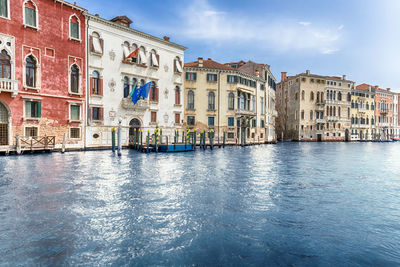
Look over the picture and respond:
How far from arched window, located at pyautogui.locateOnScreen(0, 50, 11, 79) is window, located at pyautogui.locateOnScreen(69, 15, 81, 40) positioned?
519 centimetres

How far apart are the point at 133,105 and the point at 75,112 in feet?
17.6

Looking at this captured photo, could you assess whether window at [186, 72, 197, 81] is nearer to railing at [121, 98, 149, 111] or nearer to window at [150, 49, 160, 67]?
window at [150, 49, 160, 67]

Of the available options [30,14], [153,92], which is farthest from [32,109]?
[153,92]

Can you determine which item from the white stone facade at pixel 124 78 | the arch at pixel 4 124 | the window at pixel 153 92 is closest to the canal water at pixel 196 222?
the arch at pixel 4 124

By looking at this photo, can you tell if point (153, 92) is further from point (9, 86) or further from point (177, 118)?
point (9, 86)

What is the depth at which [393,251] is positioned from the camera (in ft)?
14.4

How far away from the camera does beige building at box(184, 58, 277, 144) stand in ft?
107

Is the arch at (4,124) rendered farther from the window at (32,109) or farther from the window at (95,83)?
the window at (95,83)

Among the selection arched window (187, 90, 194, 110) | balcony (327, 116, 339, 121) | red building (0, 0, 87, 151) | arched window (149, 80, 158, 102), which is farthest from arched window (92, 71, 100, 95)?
balcony (327, 116, 339, 121)

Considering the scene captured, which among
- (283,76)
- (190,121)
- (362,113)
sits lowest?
(190,121)

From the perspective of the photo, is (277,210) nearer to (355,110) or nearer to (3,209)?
(3,209)

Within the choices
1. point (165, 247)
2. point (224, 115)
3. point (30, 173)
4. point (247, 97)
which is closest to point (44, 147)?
point (30, 173)

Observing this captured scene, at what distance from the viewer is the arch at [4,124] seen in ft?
60.2

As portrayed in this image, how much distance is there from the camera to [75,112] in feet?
72.9
